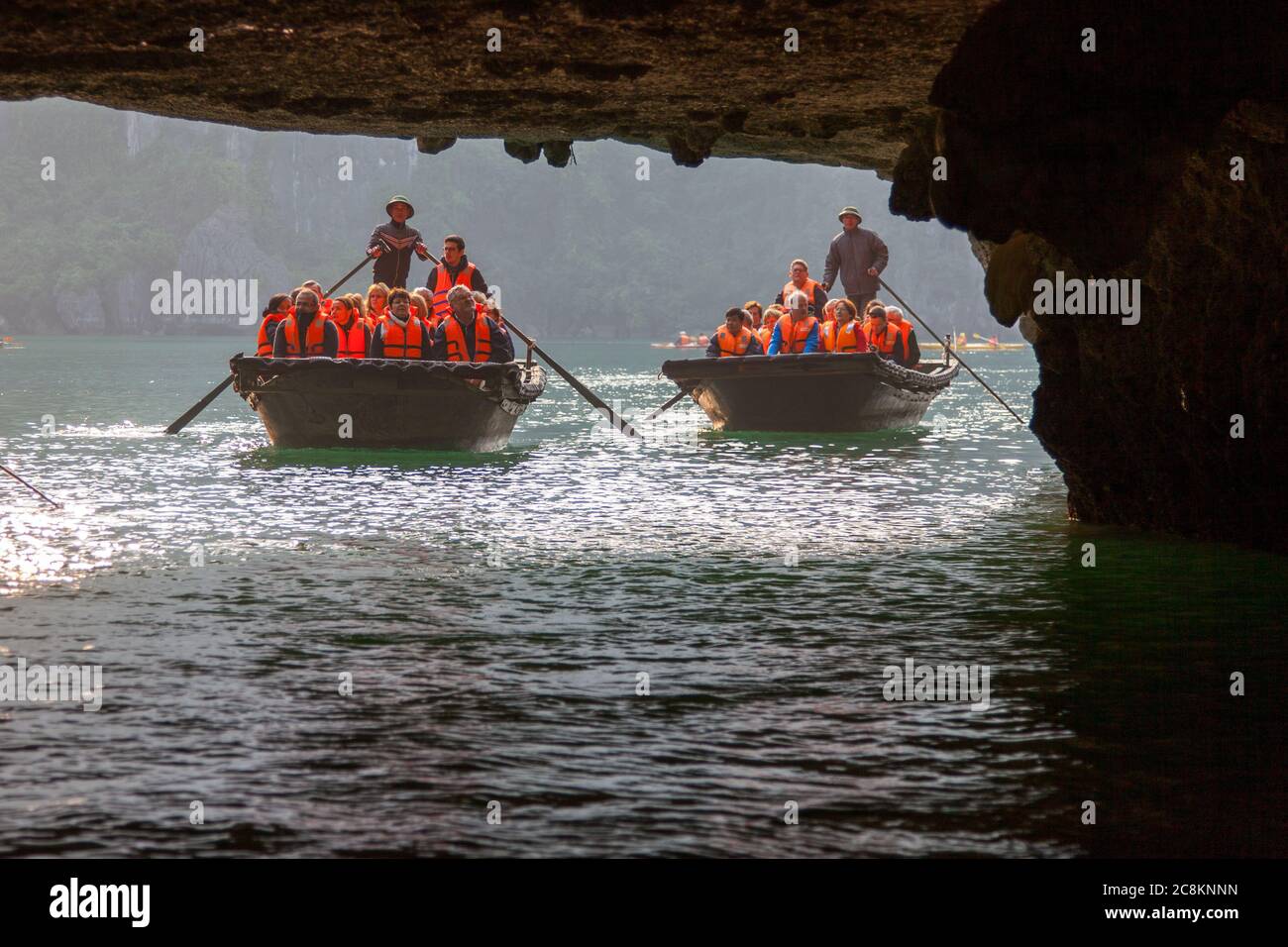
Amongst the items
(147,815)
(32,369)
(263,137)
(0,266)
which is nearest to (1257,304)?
(147,815)

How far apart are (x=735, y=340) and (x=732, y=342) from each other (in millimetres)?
56

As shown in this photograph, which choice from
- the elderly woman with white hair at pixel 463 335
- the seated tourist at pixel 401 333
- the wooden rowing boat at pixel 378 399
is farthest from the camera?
the elderly woman with white hair at pixel 463 335

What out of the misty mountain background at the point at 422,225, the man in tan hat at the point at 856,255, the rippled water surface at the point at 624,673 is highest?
the misty mountain background at the point at 422,225

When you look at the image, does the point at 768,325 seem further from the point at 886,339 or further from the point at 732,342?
the point at 886,339

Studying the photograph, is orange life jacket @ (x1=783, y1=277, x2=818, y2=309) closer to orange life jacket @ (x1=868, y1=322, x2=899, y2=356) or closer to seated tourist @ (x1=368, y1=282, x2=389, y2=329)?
orange life jacket @ (x1=868, y1=322, x2=899, y2=356)

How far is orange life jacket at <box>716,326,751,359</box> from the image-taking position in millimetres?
25766

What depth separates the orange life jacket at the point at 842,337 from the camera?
24859 millimetres

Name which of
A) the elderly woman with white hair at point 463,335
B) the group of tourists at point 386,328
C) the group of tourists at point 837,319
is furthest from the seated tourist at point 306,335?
the group of tourists at point 837,319

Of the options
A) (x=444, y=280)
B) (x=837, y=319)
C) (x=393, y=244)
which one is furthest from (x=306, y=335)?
(x=837, y=319)

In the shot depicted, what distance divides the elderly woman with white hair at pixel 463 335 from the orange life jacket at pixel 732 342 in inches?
199

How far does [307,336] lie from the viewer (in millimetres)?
21625

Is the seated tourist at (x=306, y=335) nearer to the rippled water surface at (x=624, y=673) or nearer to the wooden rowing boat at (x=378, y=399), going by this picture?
the wooden rowing boat at (x=378, y=399)

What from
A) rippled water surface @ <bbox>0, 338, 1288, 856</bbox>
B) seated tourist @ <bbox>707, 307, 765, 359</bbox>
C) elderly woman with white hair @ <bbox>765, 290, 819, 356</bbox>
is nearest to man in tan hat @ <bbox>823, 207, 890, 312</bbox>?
elderly woman with white hair @ <bbox>765, 290, 819, 356</bbox>

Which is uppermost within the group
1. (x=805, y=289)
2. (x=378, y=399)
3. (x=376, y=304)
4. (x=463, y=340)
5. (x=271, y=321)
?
(x=805, y=289)
